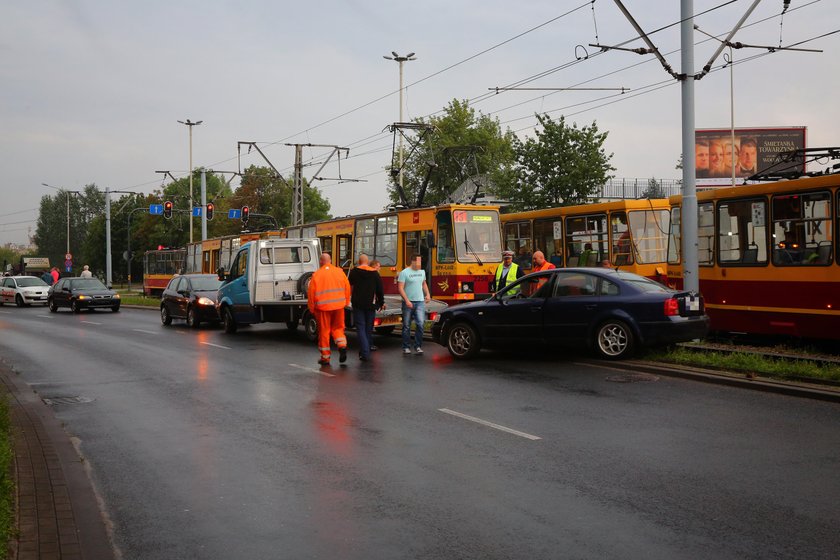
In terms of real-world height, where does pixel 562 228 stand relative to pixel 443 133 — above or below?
below

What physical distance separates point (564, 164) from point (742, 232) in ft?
79.8

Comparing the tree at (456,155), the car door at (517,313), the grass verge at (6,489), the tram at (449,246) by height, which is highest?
the tree at (456,155)

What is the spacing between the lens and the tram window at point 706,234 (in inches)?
642

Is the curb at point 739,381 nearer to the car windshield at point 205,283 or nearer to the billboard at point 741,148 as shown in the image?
the car windshield at point 205,283

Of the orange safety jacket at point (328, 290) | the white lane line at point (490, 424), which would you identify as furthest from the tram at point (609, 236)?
the white lane line at point (490, 424)

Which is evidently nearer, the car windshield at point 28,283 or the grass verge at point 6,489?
the grass verge at point 6,489

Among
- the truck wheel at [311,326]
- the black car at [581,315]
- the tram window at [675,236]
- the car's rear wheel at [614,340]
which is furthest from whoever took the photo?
the truck wheel at [311,326]

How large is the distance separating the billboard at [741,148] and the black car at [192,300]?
43.7 metres

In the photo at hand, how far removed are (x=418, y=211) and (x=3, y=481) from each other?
59.7ft

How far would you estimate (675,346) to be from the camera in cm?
1423

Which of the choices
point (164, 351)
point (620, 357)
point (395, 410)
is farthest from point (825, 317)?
point (164, 351)

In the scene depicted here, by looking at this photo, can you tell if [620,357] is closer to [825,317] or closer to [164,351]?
[825,317]

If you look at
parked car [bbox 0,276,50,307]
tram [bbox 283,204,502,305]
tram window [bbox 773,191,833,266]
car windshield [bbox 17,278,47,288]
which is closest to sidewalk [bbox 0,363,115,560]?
tram window [bbox 773,191,833,266]

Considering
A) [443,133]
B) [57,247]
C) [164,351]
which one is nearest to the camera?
[164,351]
